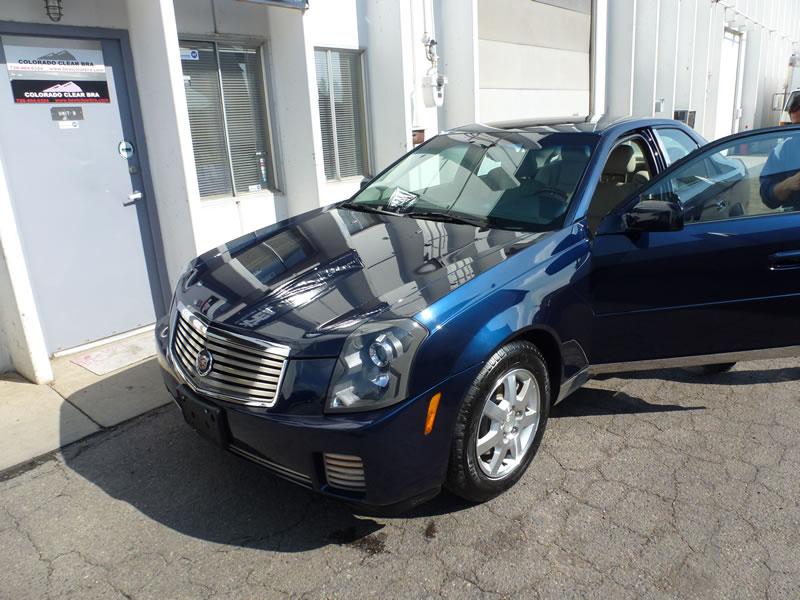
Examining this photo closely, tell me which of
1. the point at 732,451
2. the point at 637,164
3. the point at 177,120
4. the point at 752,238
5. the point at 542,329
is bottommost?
the point at 732,451

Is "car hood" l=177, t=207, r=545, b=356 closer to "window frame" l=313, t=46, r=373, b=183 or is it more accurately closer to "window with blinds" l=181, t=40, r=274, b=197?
"window with blinds" l=181, t=40, r=274, b=197

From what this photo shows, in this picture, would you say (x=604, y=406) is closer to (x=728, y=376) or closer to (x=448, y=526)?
(x=728, y=376)

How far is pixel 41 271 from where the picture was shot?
4.82 metres

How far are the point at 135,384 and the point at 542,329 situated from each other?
2962 mm

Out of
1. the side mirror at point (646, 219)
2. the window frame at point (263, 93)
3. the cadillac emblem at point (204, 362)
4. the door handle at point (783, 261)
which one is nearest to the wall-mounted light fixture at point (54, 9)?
the window frame at point (263, 93)

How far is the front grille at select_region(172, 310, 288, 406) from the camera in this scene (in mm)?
2564

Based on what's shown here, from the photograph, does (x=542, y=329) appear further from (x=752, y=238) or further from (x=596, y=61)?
(x=596, y=61)

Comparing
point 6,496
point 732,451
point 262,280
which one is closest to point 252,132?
point 262,280

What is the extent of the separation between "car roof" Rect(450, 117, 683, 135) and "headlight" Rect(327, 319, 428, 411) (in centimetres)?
211

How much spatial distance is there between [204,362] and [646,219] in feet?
7.47

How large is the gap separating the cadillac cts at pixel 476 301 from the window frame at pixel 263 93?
91.3 inches

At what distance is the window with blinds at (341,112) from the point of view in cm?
672

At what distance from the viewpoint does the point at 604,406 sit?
392 centimetres

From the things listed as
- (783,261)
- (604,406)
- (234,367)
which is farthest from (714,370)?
(234,367)
